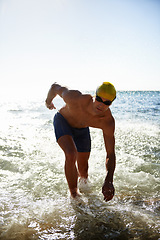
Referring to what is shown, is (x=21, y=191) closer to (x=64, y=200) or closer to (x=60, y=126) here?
(x=64, y=200)

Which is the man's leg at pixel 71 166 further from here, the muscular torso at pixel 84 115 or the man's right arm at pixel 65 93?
the man's right arm at pixel 65 93

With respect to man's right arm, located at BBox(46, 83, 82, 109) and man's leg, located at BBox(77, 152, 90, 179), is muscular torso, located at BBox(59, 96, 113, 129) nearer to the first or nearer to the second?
man's right arm, located at BBox(46, 83, 82, 109)

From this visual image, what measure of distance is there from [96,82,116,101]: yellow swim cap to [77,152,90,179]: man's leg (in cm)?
135

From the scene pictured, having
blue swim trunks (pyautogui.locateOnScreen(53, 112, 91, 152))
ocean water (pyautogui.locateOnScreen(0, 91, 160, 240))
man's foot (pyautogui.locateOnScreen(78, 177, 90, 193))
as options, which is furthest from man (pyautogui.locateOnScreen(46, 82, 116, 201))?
man's foot (pyautogui.locateOnScreen(78, 177, 90, 193))

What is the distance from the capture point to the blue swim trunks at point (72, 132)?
10.1 feet

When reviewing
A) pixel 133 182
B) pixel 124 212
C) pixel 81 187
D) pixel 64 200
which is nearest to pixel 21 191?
pixel 64 200

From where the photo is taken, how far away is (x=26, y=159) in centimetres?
471

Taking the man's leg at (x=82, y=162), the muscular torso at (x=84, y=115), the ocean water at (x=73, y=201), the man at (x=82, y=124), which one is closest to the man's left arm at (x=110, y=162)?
the man at (x=82, y=124)

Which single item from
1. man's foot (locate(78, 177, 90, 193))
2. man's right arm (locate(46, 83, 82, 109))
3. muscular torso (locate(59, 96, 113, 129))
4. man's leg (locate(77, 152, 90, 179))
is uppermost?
man's right arm (locate(46, 83, 82, 109))

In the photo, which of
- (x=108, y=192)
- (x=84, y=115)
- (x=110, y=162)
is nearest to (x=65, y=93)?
(x=84, y=115)

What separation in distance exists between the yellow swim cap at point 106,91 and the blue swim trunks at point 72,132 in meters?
0.83

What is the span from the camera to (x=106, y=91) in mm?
2535

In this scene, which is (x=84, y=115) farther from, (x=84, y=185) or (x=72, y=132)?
(x=84, y=185)

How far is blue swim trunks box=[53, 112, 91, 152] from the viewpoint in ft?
10.1
